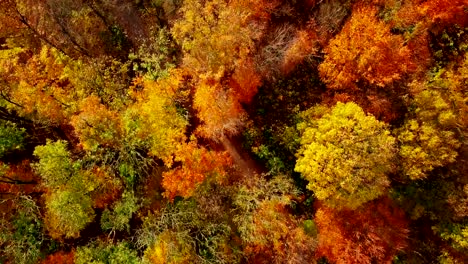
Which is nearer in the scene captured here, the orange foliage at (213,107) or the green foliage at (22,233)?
the green foliage at (22,233)

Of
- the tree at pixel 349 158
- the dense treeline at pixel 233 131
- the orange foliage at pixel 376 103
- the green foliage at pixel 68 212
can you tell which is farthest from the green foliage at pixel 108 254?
the orange foliage at pixel 376 103

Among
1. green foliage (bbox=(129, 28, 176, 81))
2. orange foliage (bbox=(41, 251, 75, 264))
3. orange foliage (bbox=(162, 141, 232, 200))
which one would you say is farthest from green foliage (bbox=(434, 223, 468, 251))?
orange foliage (bbox=(41, 251, 75, 264))

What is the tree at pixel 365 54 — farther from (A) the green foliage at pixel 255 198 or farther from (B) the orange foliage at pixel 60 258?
(B) the orange foliage at pixel 60 258

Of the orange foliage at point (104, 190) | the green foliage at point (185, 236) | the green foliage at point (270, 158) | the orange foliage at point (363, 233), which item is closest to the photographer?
the green foliage at point (185, 236)

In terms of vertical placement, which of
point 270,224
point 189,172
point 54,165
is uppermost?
point 54,165

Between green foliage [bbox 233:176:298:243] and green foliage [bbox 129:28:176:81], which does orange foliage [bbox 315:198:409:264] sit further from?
green foliage [bbox 129:28:176:81]

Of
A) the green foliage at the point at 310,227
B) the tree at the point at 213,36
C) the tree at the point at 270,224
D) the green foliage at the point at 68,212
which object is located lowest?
the green foliage at the point at 310,227

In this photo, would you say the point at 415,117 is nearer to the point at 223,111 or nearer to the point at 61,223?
the point at 223,111

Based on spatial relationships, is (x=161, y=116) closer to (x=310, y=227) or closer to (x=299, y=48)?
(x=299, y=48)

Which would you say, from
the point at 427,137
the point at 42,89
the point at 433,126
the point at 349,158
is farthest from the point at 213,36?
the point at 433,126
